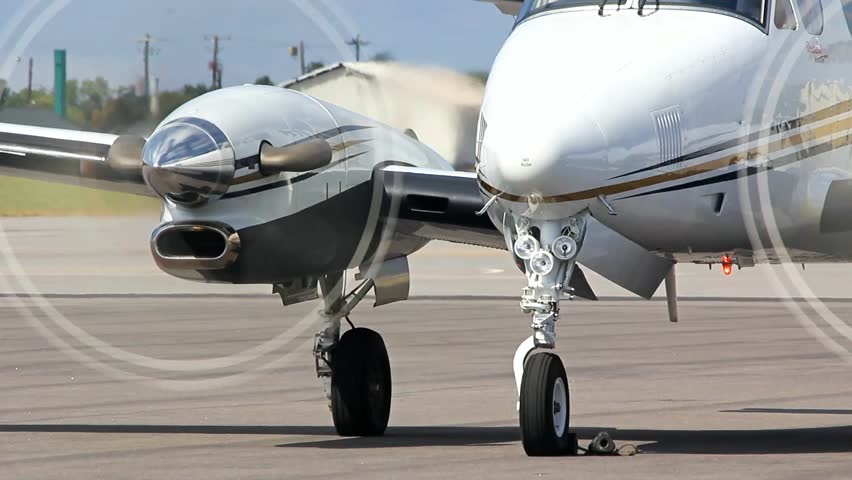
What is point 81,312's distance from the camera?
2964 centimetres

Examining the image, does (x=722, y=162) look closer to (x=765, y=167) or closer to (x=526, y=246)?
(x=765, y=167)

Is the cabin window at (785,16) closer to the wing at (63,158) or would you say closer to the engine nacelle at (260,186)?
the engine nacelle at (260,186)

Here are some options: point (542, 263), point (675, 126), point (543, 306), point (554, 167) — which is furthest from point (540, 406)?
point (675, 126)

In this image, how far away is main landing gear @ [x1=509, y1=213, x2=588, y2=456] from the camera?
10617 millimetres

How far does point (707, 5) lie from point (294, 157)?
310 cm

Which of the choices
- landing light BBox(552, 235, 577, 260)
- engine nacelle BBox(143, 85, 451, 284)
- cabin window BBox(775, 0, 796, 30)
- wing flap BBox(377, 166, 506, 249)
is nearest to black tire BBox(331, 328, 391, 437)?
engine nacelle BBox(143, 85, 451, 284)

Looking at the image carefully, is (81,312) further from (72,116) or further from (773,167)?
(773,167)

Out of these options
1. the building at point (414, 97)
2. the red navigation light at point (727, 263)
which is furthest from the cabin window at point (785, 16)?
the building at point (414, 97)

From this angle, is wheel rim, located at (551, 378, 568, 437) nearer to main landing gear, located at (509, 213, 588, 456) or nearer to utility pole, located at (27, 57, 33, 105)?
main landing gear, located at (509, 213, 588, 456)

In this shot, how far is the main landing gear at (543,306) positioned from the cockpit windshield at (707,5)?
146cm

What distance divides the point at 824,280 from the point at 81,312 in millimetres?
16205

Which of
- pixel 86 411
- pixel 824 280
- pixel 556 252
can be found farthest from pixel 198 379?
pixel 824 280

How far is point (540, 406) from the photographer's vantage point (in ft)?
34.7

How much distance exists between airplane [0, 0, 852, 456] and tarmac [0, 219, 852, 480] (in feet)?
3.43
